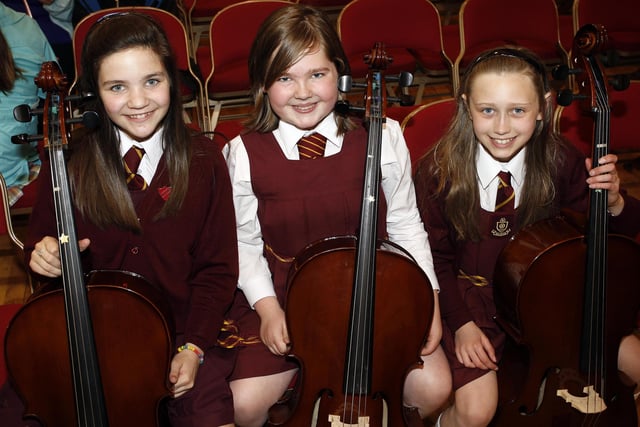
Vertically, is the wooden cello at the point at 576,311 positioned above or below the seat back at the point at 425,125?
below

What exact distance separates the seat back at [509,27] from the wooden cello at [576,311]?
1.44 metres

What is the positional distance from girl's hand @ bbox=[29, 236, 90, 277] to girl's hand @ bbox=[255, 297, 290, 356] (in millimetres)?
438

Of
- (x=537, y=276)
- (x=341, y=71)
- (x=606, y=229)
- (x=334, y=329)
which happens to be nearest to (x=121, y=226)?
(x=334, y=329)

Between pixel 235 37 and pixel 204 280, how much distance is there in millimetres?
1433

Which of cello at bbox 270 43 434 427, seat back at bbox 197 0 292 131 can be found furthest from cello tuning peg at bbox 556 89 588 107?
seat back at bbox 197 0 292 131

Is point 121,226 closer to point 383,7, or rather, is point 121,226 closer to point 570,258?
point 570,258

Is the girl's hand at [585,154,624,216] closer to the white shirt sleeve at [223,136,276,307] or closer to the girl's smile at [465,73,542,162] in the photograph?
the girl's smile at [465,73,542,162]

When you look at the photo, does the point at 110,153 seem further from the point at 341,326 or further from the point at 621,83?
the point at 621,83

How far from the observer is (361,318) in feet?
4.47

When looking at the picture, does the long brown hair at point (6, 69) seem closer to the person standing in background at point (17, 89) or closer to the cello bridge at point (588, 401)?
the person standing in background at point (17, 89)

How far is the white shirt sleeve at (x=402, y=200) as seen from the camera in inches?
65.3

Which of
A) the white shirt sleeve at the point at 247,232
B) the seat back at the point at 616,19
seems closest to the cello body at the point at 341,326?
the white shirt sleeve at the point at 247,232

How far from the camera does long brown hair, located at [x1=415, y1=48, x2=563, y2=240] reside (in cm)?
162

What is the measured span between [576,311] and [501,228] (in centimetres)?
29
